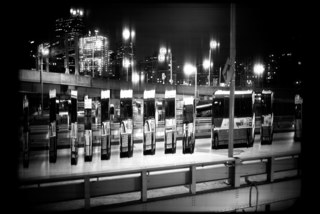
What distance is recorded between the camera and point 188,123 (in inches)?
395

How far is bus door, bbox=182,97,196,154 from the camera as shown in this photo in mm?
9859

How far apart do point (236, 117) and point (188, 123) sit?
2667 millimetres

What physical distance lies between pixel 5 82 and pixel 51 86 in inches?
1080

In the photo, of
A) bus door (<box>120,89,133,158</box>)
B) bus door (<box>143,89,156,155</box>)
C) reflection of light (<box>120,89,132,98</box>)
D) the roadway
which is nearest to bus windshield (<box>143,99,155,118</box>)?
bus door (<box>143,89,156,155</box>)

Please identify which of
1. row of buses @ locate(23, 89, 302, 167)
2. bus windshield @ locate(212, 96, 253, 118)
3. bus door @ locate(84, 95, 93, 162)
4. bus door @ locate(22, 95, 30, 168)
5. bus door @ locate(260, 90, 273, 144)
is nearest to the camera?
bus door @ locate(22, 95, 30, 168)

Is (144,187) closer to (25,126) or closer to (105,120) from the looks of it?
(105,120)

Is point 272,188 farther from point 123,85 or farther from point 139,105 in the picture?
point 123,85

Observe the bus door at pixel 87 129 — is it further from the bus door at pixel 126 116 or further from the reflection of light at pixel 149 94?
the reflection of light at pixel 149 94

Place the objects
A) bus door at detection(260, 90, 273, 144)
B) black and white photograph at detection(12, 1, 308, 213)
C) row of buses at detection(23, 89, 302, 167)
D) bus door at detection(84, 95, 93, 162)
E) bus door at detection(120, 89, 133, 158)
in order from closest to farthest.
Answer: black and white photograph at detection(12, 1, 308, 213) < row of buses at detection(23, 89, 302, 167) < bus door at detection(84, 95, 93, 162) < bus door at detection(120, 89, 133, 158) < bus door at detection(260, 90, 273, 144)

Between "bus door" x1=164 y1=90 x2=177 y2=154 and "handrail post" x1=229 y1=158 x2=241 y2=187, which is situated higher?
"bus door" x1=164 y1=90 x2=177 y2=154

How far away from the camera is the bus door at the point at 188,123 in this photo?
9.86 meters

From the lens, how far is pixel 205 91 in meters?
40.6

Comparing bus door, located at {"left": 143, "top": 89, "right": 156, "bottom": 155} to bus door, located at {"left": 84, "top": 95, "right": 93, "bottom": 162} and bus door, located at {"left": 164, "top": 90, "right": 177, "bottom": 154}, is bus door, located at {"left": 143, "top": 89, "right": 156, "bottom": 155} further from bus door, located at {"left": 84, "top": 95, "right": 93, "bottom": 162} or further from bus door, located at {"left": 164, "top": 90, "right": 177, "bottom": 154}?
bus door, located at {"left": 84, "top": 95, "right": 93, "bottom": 162}

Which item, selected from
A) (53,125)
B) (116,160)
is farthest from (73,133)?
(116,160)
